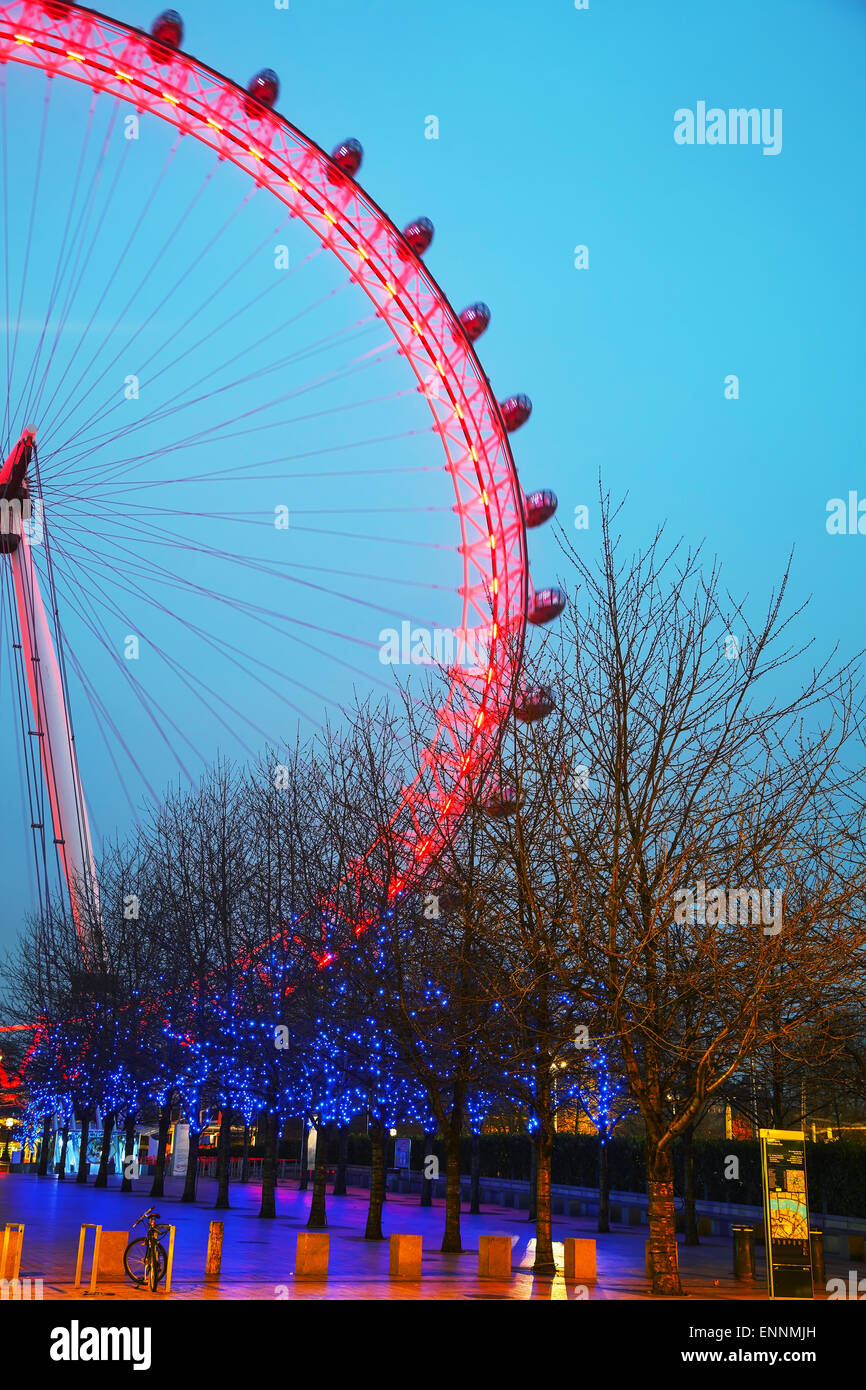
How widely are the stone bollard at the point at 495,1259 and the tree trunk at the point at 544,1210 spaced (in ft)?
5.94

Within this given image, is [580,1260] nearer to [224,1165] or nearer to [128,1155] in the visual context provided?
[224,1165]

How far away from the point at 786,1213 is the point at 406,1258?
5622mm

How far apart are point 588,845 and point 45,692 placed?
19.6m

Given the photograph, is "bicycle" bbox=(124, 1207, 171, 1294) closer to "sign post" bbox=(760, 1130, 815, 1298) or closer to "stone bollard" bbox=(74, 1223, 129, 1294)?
"stone bollard" bbox=(74, 1223, 129, 1294)

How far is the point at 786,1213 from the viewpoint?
17.2m

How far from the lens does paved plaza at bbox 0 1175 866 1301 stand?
57.9 ft

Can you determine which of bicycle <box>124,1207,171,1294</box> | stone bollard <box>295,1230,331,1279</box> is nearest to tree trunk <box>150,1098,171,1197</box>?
stone bollard <box>295,1230,331,1279</box>

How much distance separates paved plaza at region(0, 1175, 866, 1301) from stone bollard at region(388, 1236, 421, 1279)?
18 cm

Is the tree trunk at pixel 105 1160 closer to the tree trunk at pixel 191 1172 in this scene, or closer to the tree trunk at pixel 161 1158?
the tree trunk at pixel 161 1158

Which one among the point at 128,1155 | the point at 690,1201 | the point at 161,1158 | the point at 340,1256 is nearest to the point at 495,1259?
the point at 340,1256

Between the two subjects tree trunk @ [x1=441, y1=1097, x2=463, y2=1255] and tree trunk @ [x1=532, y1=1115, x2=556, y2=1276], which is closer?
tree trunk @ [x1=532, y1=1115, x2=556, y2=1276]

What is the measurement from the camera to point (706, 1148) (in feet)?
122

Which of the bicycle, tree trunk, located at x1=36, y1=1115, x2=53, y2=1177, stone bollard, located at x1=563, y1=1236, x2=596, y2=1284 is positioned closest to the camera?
the bicycle
